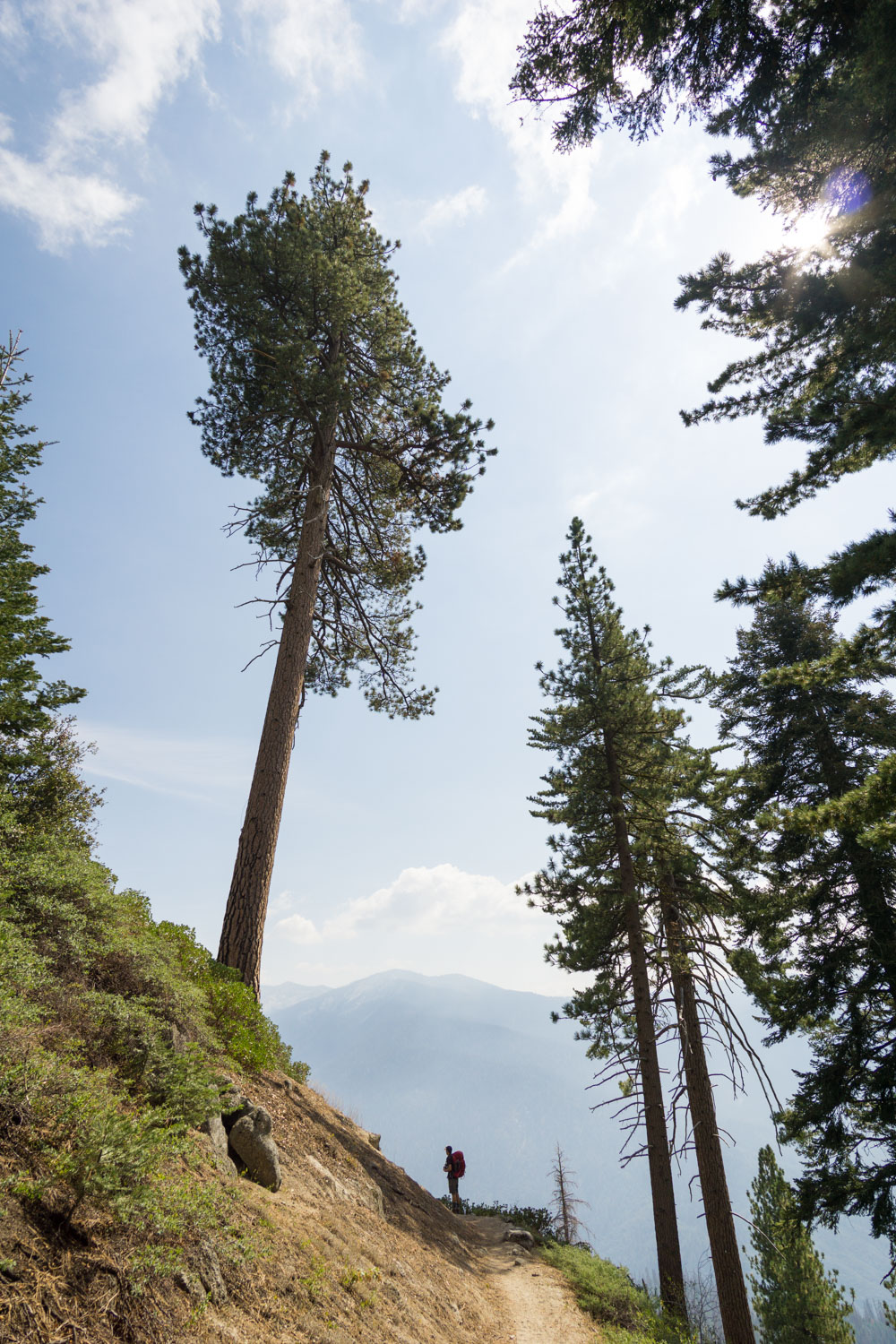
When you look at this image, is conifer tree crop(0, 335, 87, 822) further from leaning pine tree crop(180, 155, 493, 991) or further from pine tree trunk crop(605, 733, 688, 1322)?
pine tree trunk crop(605, 733, 688, 1322)

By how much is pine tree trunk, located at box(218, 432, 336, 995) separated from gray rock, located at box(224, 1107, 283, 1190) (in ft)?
10.2

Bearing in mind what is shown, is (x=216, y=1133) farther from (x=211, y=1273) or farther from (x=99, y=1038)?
(x=211, y=1273)

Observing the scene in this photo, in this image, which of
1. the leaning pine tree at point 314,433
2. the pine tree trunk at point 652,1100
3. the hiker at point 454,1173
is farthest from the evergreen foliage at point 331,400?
the hiker at point 454,1173

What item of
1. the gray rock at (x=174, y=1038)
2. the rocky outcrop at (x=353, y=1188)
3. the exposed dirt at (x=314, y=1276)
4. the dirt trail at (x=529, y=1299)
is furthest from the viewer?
the dirt trail at (x=529, y=1299)

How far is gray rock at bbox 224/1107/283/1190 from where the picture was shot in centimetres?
540

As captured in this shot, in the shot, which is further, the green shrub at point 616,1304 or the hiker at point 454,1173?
the hiker at point 454,1173

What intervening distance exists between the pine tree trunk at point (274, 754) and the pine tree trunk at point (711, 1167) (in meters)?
8.53

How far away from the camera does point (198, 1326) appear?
3199 millimetres

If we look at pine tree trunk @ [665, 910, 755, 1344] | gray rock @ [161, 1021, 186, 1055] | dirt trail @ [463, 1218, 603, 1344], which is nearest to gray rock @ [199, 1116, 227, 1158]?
gray rock @ [161, 1021, 186, 1055]

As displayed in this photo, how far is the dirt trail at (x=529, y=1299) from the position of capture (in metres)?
8.01

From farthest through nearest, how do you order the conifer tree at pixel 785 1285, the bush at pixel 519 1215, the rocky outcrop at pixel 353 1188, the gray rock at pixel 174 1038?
the bush at pixel 519 1215, the conifer tree at pixel 785 1285, the rocky outcrop at pixel 353 1188, the gray rock at pixel 174 1038

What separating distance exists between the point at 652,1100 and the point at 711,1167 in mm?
1447

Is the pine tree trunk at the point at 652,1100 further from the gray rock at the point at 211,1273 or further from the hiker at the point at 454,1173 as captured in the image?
the gray rock at the point at 211,1273

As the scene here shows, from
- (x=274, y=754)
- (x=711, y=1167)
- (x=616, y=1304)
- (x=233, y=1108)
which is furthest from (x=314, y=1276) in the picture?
(x=711, y=1167)
